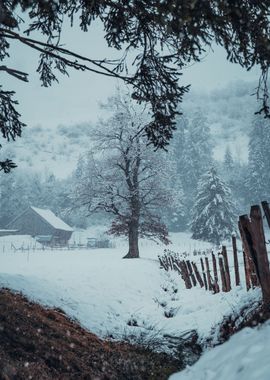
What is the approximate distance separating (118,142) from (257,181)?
4787 cm

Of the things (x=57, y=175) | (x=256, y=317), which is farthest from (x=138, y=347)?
(x=57, y=175)

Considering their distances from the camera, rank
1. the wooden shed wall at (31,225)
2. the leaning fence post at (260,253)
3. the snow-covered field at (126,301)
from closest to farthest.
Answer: the leaning fence post at (260,253)
the snow-covered field at (126,301)
the wooden shed wall at (31,225)

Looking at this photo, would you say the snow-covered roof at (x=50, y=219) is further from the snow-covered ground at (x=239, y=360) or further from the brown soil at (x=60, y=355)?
the snow-covered ground at (x=239, y=360)

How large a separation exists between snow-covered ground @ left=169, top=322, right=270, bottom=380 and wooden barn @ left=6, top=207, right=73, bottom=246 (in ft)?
175

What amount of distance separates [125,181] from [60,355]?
744 inches

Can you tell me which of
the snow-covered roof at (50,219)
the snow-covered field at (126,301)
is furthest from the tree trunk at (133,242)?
the snow-covered roof at (50,219)

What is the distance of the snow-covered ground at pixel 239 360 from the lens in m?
2.77

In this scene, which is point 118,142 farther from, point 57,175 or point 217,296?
point 57,175

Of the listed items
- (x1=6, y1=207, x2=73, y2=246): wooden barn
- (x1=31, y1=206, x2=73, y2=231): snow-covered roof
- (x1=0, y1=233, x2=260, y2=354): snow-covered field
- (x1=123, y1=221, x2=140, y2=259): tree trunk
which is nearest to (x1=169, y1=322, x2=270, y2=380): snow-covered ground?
(x1=0, y1=233, x2=260, y2=354): snow-covered field

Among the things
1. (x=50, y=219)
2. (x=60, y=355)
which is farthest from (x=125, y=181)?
(x=50, y=219)

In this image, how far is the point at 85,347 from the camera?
514cm

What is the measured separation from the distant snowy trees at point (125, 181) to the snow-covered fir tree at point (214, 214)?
76.8 feet

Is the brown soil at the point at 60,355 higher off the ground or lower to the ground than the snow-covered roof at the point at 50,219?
lower

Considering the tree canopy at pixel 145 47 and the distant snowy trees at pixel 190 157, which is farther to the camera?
the distant snowy trees at pixel 190 157
